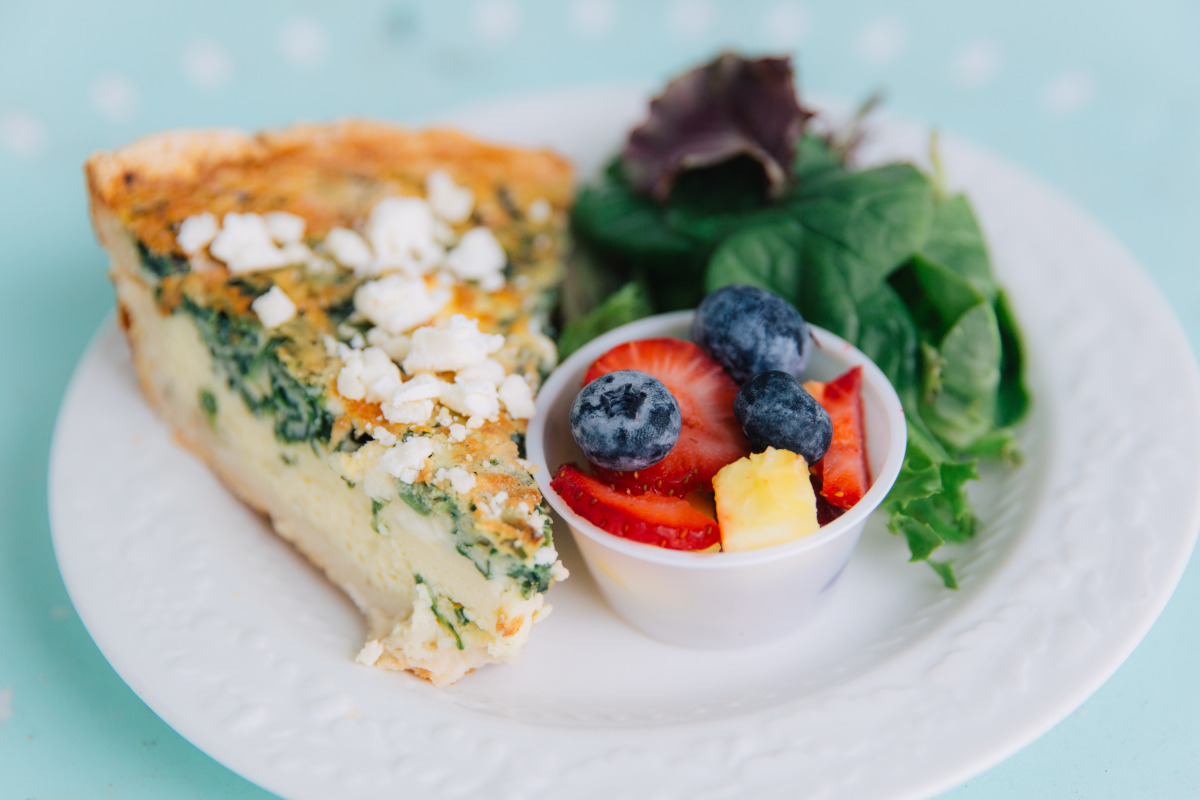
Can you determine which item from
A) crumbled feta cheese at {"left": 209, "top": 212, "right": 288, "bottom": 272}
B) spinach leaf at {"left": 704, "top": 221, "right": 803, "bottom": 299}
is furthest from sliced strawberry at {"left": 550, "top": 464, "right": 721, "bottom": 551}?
crumbled feta cheese at {"left": 209, "top": 212, "right": 288, "bottom": 272}

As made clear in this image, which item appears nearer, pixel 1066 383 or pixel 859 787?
pixel 859 787

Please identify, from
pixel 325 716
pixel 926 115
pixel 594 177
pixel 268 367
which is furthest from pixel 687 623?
pixel 926 115

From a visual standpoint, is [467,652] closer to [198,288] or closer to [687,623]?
[687,623]

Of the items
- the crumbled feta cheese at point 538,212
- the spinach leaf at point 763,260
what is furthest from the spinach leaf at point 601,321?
the crumbled feta cheese at point 538,212

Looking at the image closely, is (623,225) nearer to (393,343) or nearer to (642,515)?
(393,343)

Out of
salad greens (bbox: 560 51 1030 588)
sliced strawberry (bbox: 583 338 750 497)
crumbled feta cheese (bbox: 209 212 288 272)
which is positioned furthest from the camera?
crumbled feta cheese (bbox: 209 212 288 272)

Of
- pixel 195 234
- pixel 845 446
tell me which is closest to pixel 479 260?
pixel 195 234

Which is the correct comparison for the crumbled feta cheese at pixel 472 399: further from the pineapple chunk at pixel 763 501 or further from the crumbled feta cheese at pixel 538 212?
the crumbled feta cheese at pixel 538 212

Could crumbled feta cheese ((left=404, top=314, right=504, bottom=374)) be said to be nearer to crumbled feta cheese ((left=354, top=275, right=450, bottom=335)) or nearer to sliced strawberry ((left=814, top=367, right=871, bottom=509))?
crumbled feta cheese ((left=354, top=275, right=450, bottom=335))
